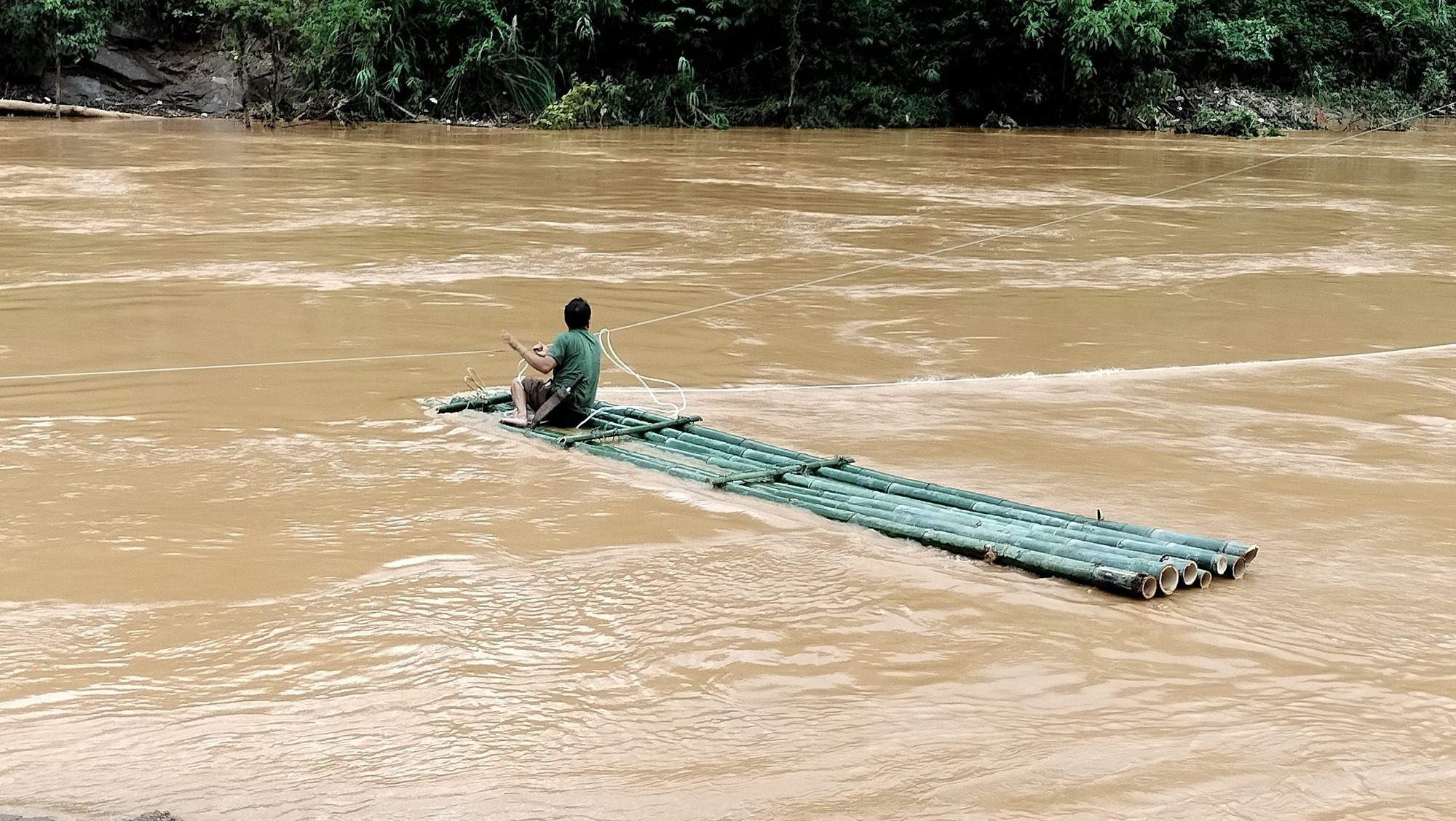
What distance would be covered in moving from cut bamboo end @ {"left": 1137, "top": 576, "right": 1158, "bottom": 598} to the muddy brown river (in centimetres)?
8

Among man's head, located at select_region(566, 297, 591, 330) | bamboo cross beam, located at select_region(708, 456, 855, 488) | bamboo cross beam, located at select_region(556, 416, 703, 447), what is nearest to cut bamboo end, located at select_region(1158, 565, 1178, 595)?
bamboo cross beam, located at select_region(708, 456, 855, 488)

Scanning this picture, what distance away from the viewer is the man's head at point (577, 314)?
7672mm

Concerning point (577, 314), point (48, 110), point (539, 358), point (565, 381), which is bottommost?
point (565, 381)

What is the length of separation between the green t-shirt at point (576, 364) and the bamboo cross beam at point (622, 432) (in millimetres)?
221

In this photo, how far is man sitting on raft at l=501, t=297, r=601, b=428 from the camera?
25.4ft

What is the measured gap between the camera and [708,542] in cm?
612

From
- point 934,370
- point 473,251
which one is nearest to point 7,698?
point 934,370

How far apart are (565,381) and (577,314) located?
1.18 feet

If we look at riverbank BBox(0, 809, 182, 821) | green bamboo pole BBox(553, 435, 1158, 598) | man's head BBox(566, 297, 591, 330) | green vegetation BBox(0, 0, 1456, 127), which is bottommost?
riverbank BBox(0, 809, 182, 821)

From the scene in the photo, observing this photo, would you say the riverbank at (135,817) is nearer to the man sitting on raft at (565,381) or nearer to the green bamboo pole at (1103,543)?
the green bamboo pole at (1103,543)

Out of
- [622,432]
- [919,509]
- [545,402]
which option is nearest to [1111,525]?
[919,509]

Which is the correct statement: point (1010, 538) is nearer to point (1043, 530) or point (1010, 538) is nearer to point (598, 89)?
Answer: point (1043, 530)

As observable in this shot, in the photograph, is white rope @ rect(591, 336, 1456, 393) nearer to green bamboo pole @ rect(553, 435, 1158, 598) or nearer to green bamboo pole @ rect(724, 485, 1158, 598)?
green bamboo pole @ rect(553, 435, 1158, 598)

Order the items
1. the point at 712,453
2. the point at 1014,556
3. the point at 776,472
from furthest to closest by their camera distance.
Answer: the point at 712,453 < the point at 776,472 < the point at 1014,556
